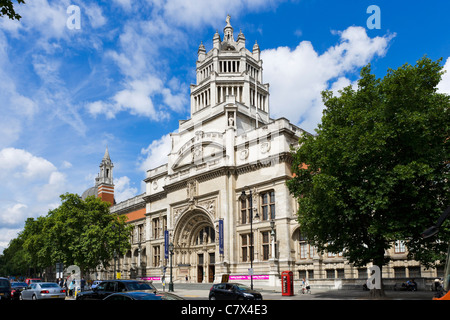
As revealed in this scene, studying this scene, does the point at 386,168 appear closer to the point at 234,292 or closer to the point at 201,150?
the point at 234,292

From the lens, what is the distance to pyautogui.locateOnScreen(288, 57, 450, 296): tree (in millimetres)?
22266

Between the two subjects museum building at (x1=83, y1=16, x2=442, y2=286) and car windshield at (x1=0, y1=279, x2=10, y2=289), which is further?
museum building at (x1=83, y1=16, x2=442, y2=286)

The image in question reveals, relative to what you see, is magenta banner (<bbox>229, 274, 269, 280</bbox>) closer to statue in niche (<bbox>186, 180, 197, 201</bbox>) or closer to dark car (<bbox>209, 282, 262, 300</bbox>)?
statue in niche (<bbox>186, 180, 197, 201</bbox>)

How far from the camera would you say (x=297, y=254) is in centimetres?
4031

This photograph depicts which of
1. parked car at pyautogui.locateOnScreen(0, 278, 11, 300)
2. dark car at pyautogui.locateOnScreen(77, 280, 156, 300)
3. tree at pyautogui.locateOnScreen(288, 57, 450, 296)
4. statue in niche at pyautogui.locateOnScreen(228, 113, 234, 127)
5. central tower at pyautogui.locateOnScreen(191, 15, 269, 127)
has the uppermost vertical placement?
central tower at pyautogui.locateOnScreen(191, 15, 269, 127)

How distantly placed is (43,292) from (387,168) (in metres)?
23.2

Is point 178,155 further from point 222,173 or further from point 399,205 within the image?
point 399,205

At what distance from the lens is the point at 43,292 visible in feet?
85.6

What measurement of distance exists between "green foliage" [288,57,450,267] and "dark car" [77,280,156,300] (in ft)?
41.6

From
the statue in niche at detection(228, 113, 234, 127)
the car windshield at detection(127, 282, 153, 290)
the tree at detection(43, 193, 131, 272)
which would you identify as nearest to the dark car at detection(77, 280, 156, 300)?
the car windshield at detection(127, 282, 153, 290)

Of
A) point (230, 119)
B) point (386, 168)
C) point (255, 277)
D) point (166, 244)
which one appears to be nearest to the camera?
point (386, 168)

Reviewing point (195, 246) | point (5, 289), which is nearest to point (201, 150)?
point (195, 246)

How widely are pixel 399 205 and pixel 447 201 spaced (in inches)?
98.2

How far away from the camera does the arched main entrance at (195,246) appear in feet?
162
